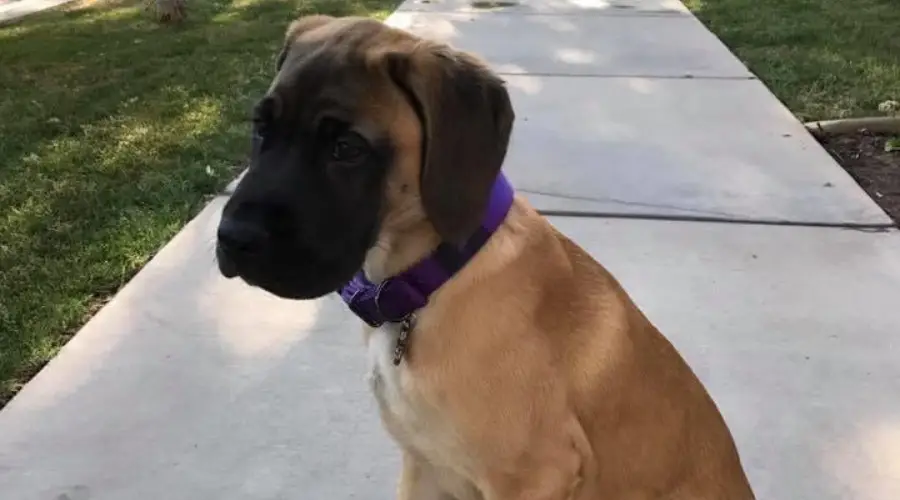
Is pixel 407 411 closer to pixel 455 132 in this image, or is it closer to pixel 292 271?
pixel 292 271

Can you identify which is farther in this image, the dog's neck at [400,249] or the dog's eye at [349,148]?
the dog's neck at [400,249]

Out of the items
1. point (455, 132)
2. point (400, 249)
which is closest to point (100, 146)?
point (400, 249)

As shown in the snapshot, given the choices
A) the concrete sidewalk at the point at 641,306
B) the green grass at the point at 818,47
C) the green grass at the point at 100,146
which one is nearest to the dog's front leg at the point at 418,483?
the concrete sidewalk at the point at 641,306

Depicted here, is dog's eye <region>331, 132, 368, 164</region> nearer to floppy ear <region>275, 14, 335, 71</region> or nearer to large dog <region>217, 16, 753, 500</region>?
large dog <region>217, 16, 753, 500</region>

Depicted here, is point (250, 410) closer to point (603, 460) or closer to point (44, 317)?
point (44, 317)

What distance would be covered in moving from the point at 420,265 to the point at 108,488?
125 cm

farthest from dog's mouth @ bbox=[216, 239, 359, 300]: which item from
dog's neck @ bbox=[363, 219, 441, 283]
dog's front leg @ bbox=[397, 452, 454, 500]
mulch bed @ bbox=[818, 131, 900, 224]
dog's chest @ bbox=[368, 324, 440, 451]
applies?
mulch bed @ bbox=[818, 131, 900, 224]

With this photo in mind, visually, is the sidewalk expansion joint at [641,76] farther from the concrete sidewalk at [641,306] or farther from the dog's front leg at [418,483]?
the dog's front leg at [418,483]

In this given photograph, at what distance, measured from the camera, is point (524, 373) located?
2121 millimetres

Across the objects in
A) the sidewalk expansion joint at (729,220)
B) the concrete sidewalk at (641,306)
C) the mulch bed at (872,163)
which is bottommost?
the mulch bed at (872,163)

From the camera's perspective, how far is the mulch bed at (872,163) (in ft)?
15.8

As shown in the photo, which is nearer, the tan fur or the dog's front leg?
the tan fur

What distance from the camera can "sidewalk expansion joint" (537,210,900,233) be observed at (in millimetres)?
4410

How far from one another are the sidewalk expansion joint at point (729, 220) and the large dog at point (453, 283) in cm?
222
